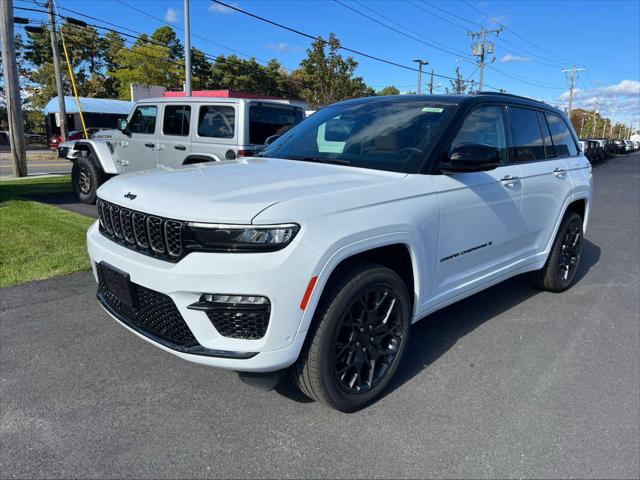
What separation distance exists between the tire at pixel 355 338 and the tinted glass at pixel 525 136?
189cm

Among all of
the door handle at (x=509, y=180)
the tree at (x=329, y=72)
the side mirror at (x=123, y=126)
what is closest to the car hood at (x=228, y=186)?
the door handle at (x=509, y=180)

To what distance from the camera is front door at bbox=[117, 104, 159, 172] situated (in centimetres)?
841

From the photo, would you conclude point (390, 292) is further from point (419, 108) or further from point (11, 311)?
point (11, 311)

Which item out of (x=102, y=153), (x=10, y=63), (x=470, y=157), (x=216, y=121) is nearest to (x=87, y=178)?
(x=102, y=153)

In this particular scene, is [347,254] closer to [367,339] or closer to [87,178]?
[367,339]

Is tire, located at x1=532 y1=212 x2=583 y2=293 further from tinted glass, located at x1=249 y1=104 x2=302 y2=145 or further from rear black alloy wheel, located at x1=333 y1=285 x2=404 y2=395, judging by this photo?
tinted glass, located at x1=249 y1=104 x2=302 y2=145

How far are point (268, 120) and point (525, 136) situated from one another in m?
4.52

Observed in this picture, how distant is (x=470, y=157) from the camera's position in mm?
2984

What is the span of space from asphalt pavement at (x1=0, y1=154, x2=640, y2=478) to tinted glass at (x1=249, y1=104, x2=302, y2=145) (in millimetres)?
4148

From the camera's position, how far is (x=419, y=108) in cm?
350

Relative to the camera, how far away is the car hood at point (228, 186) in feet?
7.58

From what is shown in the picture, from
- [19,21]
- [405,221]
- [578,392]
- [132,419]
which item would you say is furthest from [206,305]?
[19,21]

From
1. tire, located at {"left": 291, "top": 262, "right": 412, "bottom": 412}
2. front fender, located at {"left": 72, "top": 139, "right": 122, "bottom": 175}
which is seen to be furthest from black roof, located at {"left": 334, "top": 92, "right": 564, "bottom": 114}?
front fender, located at {"left": 72, "top": 139, "right": 122, "bottom": 175}

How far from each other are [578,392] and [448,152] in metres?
1.75
